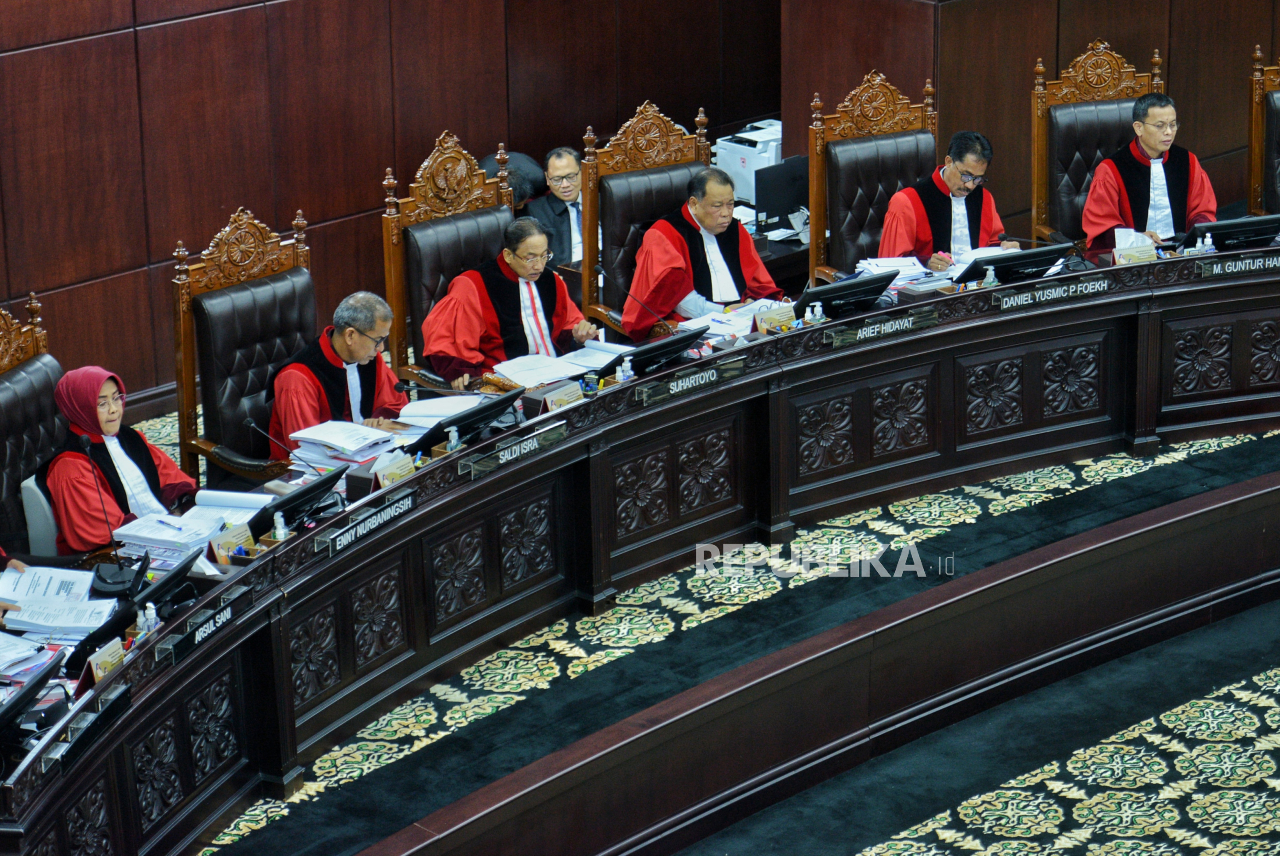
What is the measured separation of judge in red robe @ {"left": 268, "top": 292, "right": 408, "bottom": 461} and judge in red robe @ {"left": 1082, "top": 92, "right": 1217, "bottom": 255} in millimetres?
2750

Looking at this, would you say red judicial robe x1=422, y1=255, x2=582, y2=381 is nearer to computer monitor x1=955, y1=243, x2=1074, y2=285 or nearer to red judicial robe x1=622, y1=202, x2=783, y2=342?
red judicial robe x1=622, y1=202, x2=783, y2=342

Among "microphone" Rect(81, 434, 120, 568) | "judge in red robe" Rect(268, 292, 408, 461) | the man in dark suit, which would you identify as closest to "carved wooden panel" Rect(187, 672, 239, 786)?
"microphone" Rect(81, 434, 120, 568)

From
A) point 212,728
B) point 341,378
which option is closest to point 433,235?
point 341,378

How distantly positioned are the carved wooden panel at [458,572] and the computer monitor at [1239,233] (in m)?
2.74

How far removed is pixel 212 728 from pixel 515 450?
3.57ft

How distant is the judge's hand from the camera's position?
5.36 m

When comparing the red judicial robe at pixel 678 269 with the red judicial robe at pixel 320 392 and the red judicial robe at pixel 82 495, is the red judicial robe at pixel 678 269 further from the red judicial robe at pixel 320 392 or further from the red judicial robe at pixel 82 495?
the red judicial robe at pixel 82 495

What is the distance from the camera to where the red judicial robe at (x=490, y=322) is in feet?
17.2

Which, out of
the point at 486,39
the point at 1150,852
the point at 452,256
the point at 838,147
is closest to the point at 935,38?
the point at 838,147

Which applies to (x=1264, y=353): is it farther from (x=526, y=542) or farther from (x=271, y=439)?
(x=271, y=439)

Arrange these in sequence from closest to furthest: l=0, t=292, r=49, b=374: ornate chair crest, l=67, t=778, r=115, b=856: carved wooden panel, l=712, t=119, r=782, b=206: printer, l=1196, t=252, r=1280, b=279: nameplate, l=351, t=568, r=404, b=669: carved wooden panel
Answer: l=67, t=778, r=115, b=856: carved wooden panel, l=351, t=568, r=404, b=669: carved wooden panel, l=0, t=292, r=49, b=374: ornate chair crest, l=1196, t=252, r=1280, b=279: nameplate, l=712, t=119, r=782, b=206: printer

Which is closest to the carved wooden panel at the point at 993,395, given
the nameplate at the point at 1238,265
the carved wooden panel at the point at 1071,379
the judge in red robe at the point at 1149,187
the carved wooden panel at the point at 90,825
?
the carved wooden panel at the point at 1071,379

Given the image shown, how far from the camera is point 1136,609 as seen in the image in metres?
5.08

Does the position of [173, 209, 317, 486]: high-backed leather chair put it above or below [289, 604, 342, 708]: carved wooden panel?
above
